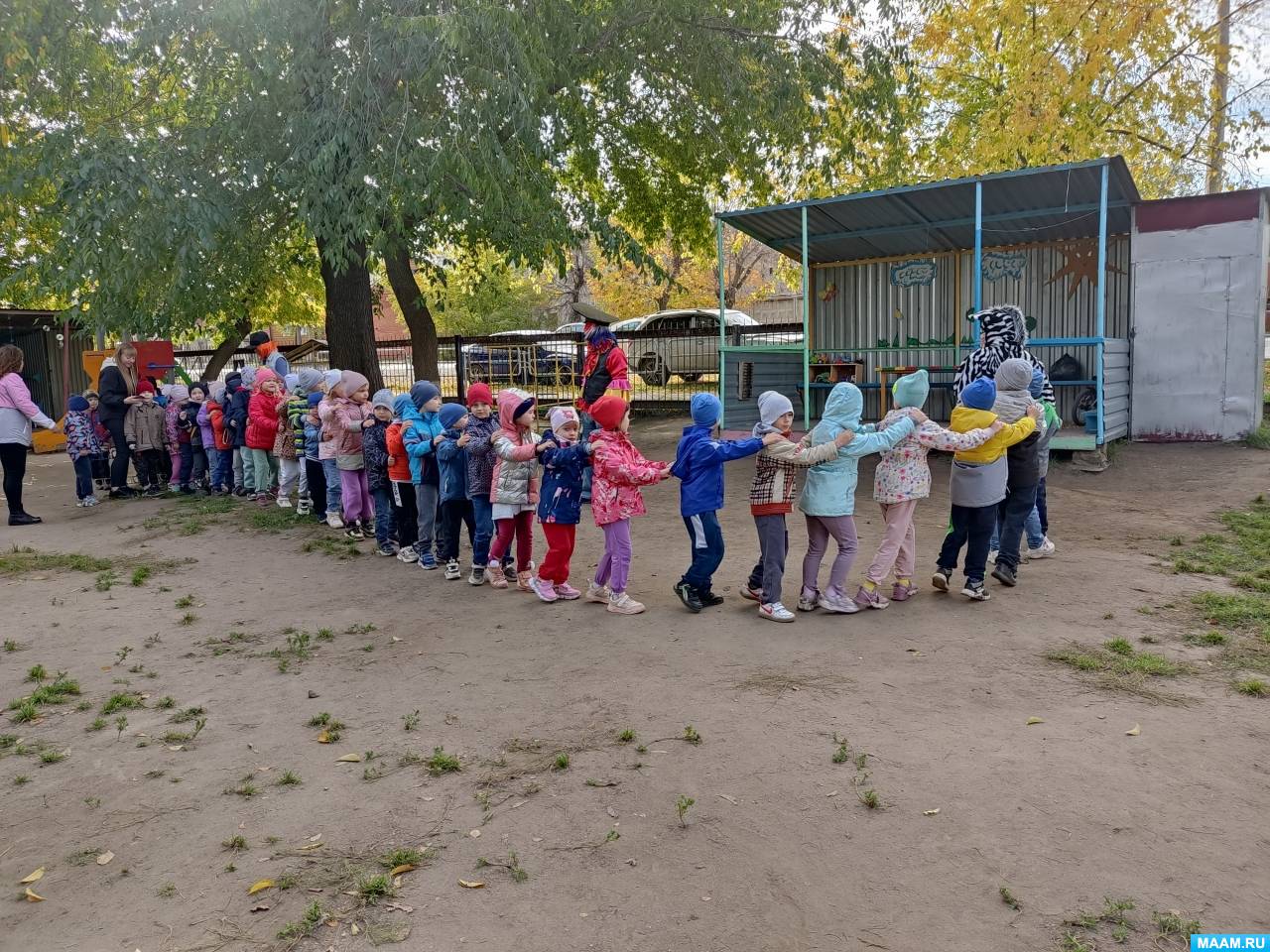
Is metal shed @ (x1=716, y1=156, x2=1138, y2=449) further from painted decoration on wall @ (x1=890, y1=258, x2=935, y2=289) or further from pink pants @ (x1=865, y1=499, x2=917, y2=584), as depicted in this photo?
pink pants @ (x1=865, y1=499, x2=917, y2=584)

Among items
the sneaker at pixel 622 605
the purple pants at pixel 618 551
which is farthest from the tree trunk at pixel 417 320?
the sneaker at pixel 622 605

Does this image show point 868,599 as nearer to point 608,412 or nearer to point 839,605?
point 839,605

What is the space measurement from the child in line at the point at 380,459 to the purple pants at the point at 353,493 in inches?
26.4

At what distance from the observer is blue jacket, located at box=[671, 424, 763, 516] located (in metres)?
5.78

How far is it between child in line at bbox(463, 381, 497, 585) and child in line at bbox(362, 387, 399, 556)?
3.36 feet

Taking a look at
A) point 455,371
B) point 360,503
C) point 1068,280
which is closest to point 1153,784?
point 360,503

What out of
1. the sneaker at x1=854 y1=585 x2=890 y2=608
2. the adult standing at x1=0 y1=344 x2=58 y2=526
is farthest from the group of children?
the adult standing at x1=0 y1=344 x2=58 y2=526

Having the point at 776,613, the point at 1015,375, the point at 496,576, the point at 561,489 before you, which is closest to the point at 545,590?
the point at 496,576

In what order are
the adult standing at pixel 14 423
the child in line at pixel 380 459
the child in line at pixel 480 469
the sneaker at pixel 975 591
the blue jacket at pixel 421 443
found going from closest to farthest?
the sneaker at pixel 975 591
the child in line at pixel 480 469
the blue jacket at pixel 421 443
the child in line at pixel 380 459
the adult standing at pixel 14 423

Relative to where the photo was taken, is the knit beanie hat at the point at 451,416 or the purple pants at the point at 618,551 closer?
the purple pants at the point at 618,551

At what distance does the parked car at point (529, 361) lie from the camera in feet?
57.3

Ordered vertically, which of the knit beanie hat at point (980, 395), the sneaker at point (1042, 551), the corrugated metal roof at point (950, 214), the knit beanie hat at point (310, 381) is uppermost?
the corrugated metal roof at point (950, 214)

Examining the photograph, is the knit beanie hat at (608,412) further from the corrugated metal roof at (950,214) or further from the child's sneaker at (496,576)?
the corrugated metal roof at (950,214)

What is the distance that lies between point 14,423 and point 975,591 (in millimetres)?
9154
